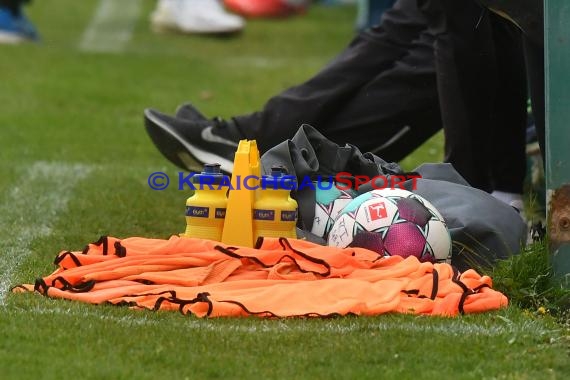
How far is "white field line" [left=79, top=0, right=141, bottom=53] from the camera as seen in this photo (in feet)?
44.4

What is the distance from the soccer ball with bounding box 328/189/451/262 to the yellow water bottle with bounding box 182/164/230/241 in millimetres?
474

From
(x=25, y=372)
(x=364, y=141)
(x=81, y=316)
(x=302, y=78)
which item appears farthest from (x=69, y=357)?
(x=302, y=78)

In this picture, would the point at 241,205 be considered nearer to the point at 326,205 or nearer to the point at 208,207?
the point at 208,207

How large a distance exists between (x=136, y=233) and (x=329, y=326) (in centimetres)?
194

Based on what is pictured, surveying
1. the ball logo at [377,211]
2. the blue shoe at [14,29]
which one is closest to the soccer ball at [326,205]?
the ball logo at [377,211]

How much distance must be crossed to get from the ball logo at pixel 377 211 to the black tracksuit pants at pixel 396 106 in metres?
1.20

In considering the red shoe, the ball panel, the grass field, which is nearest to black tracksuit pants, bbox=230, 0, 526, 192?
the grass field

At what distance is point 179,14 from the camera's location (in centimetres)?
1476

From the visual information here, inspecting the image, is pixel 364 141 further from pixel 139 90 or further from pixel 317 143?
pixel 139 90

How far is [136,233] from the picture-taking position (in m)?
6.05

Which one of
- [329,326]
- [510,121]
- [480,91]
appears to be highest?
[480,91]

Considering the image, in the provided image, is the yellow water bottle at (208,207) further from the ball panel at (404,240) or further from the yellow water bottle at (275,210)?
the ball panel at (404,240)

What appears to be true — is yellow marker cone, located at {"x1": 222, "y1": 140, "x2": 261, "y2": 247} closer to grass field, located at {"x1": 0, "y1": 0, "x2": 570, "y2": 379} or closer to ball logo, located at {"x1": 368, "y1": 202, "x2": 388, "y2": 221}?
ball logo, located at {"x1": 368, "y1": 202, "x2": 388, "y2": 221}

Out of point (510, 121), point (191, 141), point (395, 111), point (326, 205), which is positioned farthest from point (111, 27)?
point (326, 205)
